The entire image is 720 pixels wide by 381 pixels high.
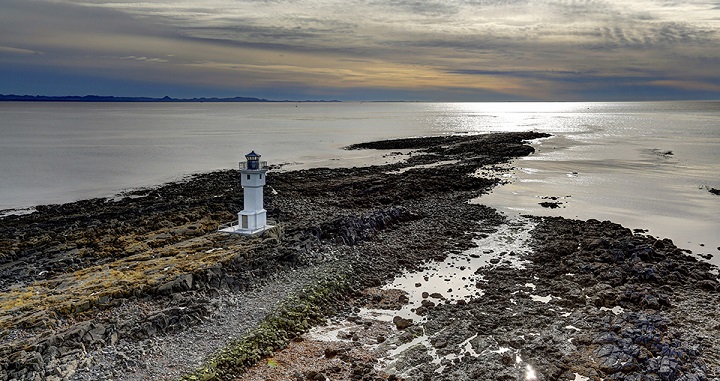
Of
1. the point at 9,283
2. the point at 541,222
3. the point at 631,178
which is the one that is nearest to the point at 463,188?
the point at 541,222

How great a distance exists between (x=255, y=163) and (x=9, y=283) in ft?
29.7

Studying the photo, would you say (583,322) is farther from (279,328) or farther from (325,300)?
(279,328)

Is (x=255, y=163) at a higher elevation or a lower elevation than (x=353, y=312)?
higher

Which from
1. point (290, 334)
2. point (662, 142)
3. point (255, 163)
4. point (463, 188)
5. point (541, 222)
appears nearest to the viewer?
point (290, 334)

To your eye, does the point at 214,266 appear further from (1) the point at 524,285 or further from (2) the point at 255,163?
(1) the point at 524,285

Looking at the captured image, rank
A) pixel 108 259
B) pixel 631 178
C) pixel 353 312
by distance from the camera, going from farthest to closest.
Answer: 1. pixel 631 178
2. pixel 108 259
3. pixel 353 312

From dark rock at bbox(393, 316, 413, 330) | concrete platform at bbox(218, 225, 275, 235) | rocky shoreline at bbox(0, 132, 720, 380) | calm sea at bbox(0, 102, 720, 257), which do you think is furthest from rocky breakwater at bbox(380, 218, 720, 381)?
concrete platform at bbox(218, 225, 275, 235)

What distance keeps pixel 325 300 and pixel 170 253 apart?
20.9ft

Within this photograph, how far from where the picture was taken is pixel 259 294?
1486cm

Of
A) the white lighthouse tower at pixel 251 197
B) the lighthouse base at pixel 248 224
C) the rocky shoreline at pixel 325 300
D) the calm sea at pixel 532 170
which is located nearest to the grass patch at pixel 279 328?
the rocky shoreline at pixel 325 300

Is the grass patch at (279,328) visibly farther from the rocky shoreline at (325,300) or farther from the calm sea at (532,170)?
the calm sea at (532,170)

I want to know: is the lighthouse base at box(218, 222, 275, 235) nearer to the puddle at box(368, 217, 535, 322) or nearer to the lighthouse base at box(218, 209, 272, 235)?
the lighthouse base at box(218, 209, 272, 235)

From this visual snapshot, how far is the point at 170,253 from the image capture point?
58.0 ft

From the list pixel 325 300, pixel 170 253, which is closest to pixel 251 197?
pixel 170 253
